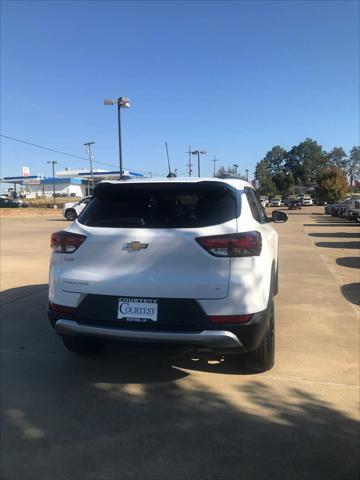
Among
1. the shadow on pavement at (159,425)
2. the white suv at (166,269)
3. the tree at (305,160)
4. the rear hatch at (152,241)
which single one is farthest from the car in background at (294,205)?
the tree at (305,160)

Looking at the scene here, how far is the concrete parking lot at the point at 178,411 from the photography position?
2.93m

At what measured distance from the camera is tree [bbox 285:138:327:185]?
154625mm

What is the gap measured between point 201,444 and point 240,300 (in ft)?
3.37

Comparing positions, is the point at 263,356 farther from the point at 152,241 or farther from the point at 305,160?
the point at 305,160

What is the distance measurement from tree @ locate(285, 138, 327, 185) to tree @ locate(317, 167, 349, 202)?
9163 cm

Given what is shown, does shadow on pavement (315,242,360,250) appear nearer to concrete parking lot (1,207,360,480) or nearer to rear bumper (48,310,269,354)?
concrete parking lot (1,207,360,480)

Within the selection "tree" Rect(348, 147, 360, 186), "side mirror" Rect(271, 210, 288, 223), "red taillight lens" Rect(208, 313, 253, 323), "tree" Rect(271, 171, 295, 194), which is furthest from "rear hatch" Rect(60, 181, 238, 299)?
"tree" Rect(348, 147, 360, 186)

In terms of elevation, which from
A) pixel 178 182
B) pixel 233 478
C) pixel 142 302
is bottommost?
pixel 233 478

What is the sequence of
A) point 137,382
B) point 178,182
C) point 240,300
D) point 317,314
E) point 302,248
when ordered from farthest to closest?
point 302,248
point 317,314
point 137,382
point 178,182
point 240,300

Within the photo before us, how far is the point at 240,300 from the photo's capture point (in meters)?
3.45

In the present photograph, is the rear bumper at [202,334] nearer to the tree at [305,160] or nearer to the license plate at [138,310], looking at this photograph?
the license plate at [138,310]

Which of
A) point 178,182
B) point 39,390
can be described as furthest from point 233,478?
point 178,182

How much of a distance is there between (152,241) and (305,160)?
166 metres

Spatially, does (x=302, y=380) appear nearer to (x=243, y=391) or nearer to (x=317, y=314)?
(x=243, y=391)
